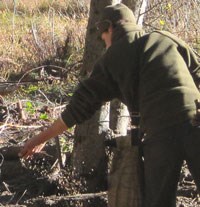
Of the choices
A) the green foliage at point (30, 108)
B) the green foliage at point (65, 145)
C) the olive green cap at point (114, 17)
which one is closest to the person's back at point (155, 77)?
the olive green cap at point (114, 17)

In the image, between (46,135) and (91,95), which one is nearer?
(91,95)

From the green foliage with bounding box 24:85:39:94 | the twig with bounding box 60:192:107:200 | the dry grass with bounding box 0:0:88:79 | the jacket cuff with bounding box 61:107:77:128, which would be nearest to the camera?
the jacket cuff with bounding box 61:107:77:128

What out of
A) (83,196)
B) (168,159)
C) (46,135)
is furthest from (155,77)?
(83,196)

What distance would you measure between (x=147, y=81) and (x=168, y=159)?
55cm

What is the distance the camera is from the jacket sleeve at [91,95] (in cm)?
457

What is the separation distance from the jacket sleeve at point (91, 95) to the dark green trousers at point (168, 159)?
0.44 m

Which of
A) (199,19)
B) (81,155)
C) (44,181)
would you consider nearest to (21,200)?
(44,181)

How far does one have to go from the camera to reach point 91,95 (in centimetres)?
461

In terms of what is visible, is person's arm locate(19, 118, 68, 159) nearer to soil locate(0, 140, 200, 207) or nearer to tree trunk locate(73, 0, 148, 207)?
soil locate(0, 140, 200, 207)

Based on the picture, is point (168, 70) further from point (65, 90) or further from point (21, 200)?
point (65, 90)

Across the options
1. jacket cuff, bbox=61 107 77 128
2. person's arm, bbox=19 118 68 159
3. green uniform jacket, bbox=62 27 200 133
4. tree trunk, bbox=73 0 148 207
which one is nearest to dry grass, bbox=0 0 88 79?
tree trunk, bbox=73 0 148 207

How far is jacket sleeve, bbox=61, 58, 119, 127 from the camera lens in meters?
4.57

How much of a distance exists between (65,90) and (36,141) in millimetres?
5605

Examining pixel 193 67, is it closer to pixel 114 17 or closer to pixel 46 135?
pixel 114 17
